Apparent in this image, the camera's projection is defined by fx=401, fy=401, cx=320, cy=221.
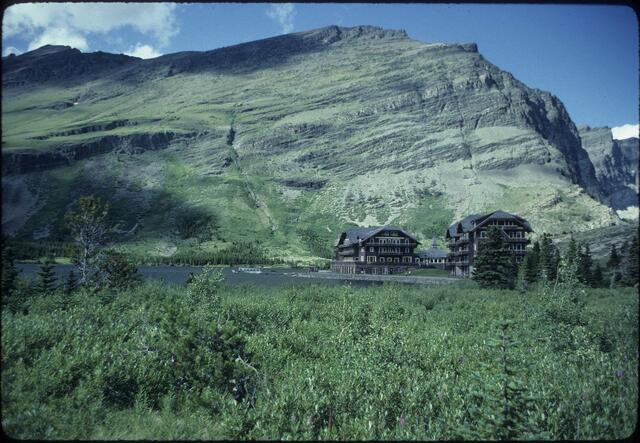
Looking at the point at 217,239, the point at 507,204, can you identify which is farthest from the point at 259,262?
the point at 507,204

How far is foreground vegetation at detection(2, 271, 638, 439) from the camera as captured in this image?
641 cm

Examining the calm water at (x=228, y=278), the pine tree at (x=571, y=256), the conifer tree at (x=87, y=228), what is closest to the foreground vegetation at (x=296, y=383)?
the pine tree at (x=571, y=256)

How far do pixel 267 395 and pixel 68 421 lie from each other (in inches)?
137

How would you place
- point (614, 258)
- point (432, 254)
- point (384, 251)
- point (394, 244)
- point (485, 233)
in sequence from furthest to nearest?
point (432, 254) < point (394, 244) < point (384, 251) < point (485, 233) < point (614, 258)

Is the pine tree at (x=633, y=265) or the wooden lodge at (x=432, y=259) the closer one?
the pine tree at (x=633, y=265)

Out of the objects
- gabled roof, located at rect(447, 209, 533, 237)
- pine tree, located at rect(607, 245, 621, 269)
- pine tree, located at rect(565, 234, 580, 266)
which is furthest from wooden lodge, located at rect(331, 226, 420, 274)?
pine tree, located at rect(565, 234, 580, 266)

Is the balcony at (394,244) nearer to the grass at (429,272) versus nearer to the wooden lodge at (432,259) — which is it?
the wooden lodge at (432,259)

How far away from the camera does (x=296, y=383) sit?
931cm

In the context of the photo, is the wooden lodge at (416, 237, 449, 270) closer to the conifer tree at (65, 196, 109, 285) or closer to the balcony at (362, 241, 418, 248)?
the balcony at (362, 241, 418, 248)

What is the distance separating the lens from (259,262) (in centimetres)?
13038

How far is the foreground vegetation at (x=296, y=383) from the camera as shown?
253 inches

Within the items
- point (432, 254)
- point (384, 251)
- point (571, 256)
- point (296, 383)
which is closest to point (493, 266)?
point (571, 256)

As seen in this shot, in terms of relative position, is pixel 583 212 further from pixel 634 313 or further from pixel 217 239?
pixel 634 313

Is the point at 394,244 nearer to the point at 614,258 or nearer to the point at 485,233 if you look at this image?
the point at 485,233
